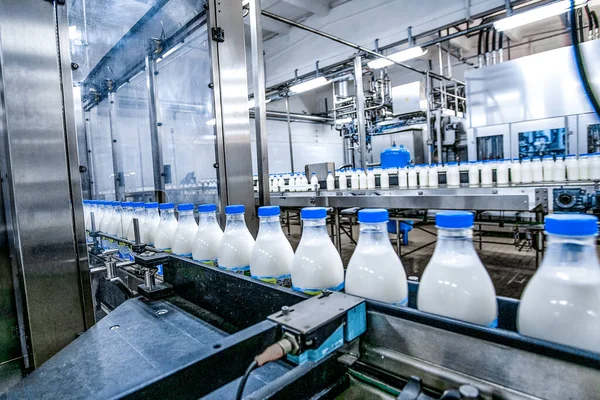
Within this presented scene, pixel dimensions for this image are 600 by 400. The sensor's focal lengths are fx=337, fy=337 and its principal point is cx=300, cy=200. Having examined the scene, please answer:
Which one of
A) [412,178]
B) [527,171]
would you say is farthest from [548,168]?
[412,178]

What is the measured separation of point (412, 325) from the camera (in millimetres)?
460

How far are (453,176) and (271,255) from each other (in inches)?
103

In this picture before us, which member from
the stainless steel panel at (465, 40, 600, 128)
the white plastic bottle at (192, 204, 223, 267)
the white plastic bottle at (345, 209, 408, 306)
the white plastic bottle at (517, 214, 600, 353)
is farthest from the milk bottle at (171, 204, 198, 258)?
the stainless steel panel at (465, 40, 600, 128)

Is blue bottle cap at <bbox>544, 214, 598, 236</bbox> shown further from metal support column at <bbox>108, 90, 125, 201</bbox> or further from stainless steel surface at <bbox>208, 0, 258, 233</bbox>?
metal support column at <bbox>108, 90, 125, 201</bbox>

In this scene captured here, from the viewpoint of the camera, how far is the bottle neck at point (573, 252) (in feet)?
1.32

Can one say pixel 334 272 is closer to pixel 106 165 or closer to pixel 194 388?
pixel 194 388

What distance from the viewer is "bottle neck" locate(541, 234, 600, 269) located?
1.32 ft

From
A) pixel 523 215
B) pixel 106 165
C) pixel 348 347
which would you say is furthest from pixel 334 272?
pixel 523 215

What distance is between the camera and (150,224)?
125 centimetres

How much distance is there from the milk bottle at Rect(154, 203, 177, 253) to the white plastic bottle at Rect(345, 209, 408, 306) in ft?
2.35

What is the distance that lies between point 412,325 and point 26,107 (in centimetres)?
110

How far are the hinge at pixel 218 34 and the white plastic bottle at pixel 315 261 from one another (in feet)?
3.62

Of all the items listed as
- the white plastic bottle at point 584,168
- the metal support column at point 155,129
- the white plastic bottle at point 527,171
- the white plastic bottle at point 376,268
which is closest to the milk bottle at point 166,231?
the white plastic bottle at point 376,268

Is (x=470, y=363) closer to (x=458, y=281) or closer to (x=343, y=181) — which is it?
(x=458, y=281)
